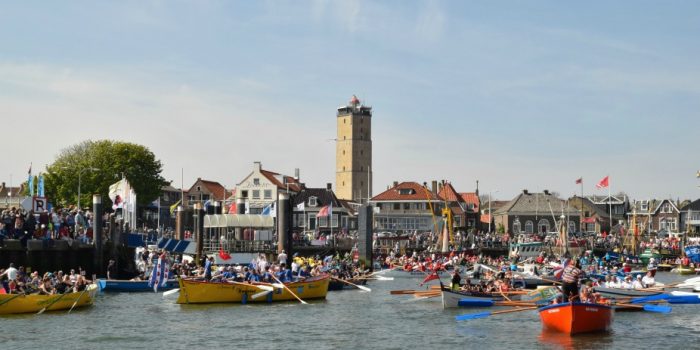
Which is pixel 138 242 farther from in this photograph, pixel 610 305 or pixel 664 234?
pixel 664 234

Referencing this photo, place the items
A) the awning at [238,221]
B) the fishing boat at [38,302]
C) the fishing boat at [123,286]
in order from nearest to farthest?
the fishing boat at [38,302] → the fishing boat at [123,286] → the awning at [238,221]

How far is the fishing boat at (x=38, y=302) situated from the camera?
40253mm

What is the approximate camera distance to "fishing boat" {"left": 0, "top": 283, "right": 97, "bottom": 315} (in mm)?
40253

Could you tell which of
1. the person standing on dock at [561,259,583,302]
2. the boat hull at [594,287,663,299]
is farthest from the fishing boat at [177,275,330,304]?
the person standing on dock at [561,259,583,302]

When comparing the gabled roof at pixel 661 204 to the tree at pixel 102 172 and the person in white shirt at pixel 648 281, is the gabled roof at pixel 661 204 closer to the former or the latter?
the tree at pixel 102 172

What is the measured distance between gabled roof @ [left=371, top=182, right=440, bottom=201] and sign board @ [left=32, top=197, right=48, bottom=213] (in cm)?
8040

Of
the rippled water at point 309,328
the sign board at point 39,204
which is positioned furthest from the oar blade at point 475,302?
the sign board at point 39,204

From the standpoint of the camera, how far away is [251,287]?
4794 centimetres

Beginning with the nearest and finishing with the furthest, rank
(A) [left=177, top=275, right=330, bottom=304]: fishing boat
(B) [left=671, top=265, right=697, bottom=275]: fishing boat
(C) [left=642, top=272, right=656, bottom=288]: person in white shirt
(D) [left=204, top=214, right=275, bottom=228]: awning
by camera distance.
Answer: (A) [left=177, top=275, right=330, bottom=304]: fishing boat < (C) [left=642, top=272, right=656, bottom=288]: person in white shirt < (D) [left=204, top=214, right=275, bottom=228]: awning < (B) [left=671, top=265, right=697, bottom=275]: fishing boat

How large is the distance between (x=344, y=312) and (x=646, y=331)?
1457cm

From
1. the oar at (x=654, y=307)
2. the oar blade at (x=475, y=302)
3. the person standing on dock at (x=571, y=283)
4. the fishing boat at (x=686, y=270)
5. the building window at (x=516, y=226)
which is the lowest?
the fishing boat at (x=686, y=270)

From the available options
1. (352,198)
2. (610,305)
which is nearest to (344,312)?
(610,305)

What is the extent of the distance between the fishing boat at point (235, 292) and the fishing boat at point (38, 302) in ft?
16.2

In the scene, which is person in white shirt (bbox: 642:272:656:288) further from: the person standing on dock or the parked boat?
the person standing on dock
